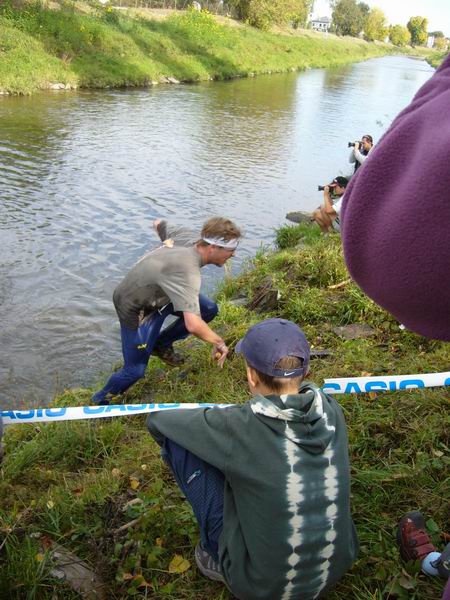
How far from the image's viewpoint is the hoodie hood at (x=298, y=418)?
7.02ft

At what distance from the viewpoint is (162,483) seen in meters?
3.35

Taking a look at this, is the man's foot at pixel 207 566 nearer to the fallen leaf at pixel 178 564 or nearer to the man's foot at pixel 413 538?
the fallen leaf at pixel 178 564

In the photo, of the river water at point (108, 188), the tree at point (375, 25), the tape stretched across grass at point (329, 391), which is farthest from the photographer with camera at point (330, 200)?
the tree at point (375, 25)

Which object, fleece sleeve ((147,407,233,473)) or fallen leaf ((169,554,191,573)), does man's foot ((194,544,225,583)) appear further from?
fleece sleeve ((147,407,233,473))

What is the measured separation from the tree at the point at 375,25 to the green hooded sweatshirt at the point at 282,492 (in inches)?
4941

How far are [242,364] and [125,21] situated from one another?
103ft

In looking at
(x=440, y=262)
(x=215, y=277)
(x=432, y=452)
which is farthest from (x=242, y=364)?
(x=440, y=262)

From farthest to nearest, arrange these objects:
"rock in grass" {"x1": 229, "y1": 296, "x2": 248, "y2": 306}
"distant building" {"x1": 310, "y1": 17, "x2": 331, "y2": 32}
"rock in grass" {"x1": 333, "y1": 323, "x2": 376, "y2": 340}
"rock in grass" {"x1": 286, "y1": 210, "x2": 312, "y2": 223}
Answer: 1. "distant building" {"x1": 310, "y1": 17, "x2": 331, "y2": 32}
2. "rock in grass" {"x1": 286, "y1": 210, "x2": 312, "y2": 223}
3. "rock in grass" {"x1": 229, "y1": 296, "x2": 248, "y2": 306}
4. "rock in grass" {"x1": 333, "y1": 323, "x2": 376, "y2": 340}

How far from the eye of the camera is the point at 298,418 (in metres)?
2.15

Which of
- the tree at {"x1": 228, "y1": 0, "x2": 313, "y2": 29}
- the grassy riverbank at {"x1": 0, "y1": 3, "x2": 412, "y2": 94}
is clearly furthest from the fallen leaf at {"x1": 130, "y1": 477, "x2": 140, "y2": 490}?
the tree at {"x1": 228, "y1": 0, "x2": 313, "y2": 29}

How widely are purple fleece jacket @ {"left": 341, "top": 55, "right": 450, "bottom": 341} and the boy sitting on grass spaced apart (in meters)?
1.29

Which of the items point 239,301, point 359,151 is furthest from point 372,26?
point 239,301

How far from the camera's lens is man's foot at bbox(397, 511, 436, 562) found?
8.50 ft

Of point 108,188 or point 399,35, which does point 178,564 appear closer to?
point 108,188
